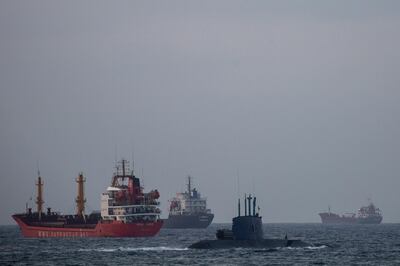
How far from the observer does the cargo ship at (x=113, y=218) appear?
16338 centimetres

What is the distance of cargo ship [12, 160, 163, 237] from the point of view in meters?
163

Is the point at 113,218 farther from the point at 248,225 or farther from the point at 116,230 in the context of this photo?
the point at 248,225

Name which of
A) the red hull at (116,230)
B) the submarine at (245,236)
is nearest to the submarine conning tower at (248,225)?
the submarine at (245,236)

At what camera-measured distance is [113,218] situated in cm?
16738

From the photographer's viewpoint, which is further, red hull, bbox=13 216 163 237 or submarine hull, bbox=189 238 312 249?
red hull, bbox=13 216 163 237

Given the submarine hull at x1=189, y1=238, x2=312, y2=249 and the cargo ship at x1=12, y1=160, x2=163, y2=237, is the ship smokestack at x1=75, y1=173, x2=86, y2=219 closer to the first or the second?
the cargo ship at x1=12, y1=160, x2=163, y2=237

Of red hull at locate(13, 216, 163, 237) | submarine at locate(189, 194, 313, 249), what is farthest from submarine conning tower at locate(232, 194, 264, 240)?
red hull at locate(13, 216, 163, 237)

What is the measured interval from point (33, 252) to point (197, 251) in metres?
20.9

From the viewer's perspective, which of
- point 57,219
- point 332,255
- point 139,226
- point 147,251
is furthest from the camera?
point 57,219

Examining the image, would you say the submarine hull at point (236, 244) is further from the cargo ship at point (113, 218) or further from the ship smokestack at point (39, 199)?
the ship smokestack at point (39, 199)

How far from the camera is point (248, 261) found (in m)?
90.4

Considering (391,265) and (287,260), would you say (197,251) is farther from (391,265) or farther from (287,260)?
(391,265)

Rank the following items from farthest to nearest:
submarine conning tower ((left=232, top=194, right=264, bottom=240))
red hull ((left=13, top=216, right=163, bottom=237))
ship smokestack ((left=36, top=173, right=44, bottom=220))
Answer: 1. ship smokestack ((left=36, top=173, right=44, bottom=220))
2. red hull ((left=13, top=216, right=163, bottom=237))
3. submarine conning tower ((left=232, top=194, right=264, bottom=240))

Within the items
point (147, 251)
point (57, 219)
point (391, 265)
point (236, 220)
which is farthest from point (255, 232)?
point (57, 219)
